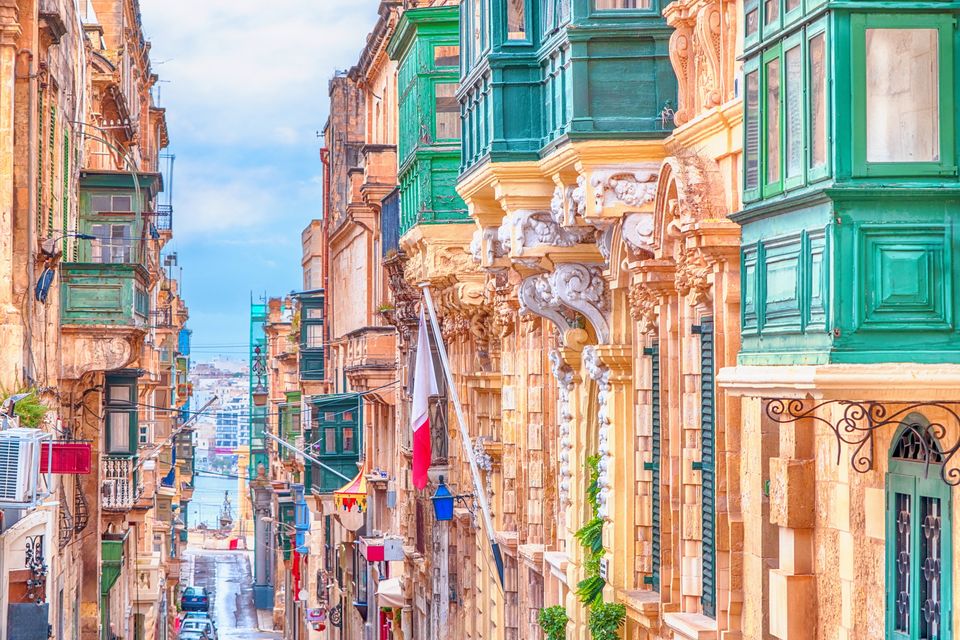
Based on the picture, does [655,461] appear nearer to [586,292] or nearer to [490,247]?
[586,292]

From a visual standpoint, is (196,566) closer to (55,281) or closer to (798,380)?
(55,281)

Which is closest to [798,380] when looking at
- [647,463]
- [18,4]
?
[647,463]

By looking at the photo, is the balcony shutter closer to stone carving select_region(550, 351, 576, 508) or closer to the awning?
stone carving select_region(550, 351, 576, 508)

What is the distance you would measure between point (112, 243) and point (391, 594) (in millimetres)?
9779

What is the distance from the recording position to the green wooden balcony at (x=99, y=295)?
30.9 meters

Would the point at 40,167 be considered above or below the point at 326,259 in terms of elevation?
below

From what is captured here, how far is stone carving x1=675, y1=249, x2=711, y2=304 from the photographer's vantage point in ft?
48.5

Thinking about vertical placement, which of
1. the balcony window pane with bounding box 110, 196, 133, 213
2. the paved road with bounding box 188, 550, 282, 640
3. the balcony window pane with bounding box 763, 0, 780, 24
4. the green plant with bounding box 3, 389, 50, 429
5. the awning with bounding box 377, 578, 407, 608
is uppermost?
the balcony window pane with bounding box 110, 196, 133, 213

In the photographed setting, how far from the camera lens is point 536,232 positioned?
19812 millimetres

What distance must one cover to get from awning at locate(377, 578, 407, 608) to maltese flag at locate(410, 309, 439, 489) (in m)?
11.1

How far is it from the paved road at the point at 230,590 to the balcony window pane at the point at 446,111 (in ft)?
225

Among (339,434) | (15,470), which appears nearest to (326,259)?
(339,434)

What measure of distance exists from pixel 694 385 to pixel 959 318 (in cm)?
589

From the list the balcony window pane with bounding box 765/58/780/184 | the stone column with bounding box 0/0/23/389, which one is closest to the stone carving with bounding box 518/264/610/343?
the balcony window pane with bounding box 765/58/780/184
